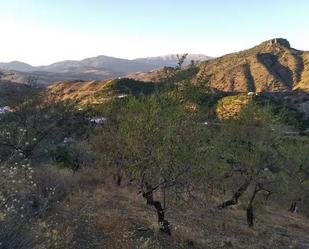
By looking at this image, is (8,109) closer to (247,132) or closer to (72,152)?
(72,152)

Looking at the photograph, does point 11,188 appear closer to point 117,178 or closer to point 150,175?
point 150,175

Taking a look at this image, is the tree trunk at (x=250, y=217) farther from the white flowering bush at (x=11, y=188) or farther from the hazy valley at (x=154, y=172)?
the white flowering bush at (x=11, y=188)

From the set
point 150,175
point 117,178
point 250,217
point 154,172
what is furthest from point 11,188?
point 117,178

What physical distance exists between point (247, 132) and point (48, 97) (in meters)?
12.9

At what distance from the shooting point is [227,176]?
89.9ft

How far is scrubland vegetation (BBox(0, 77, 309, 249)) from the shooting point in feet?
46.8

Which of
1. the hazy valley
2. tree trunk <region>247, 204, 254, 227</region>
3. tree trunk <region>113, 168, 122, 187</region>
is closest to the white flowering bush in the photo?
the hazy valley

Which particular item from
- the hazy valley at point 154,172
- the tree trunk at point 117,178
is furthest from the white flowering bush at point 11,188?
the tree trunk at point 117,178

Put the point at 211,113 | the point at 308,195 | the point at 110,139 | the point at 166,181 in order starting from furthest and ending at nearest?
the point at 308,195 < the point at 110,139 < the point at 211,113 < the point at 166,181

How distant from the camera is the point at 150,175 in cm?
1791

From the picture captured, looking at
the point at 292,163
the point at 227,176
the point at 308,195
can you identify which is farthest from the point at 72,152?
the point at 308,195

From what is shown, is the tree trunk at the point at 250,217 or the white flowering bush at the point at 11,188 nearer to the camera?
the white flowering bush at the point at 11,188

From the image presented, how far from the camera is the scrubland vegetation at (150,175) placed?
14.3 metres

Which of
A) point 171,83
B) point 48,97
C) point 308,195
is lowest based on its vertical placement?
point 308,195
